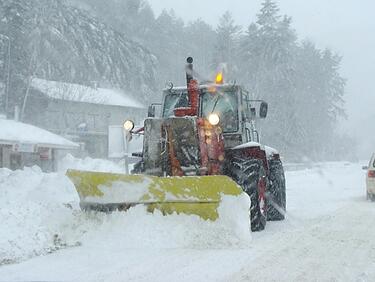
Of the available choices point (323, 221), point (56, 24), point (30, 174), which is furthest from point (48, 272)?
point (56, 24)

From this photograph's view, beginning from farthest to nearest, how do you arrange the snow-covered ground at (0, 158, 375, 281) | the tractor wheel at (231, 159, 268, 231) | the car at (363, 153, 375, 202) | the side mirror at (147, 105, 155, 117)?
1. the car at (363, 153, 375, 202)
2. the side mirror at (147, 105, 155, 117)
3. the tractor wheel at (231, 159, 268, 231)
4. the snow-covered ground at (0, 158, 375, 281)

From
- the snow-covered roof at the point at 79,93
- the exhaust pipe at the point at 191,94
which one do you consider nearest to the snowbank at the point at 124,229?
the exhaust pipe at the point at 191,94

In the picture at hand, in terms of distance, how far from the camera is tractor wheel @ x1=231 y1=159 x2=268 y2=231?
8.59 meters

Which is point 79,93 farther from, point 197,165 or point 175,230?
A: point 175,230

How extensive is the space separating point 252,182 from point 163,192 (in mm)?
1797

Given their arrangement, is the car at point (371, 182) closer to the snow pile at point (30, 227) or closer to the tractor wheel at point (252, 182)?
the tractor wheel at point (252, 182)

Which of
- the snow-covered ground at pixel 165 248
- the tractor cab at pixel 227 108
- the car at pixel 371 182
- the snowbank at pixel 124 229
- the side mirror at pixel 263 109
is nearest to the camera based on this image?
the snow-covered ground at pixel 165 248

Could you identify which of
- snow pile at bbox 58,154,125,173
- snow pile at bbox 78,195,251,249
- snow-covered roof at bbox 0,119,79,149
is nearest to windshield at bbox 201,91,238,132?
snow pile at bbox 78,195,251,249

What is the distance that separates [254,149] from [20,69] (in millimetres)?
31026

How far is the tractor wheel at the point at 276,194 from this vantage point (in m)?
10.6

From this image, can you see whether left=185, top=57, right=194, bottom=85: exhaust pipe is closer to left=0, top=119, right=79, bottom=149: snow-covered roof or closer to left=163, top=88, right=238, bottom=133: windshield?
left=163, top=88, right=238, bottom=133: windshield

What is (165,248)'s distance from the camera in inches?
276

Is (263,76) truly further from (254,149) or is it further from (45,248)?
(45,248)

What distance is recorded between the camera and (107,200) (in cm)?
763
